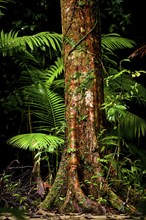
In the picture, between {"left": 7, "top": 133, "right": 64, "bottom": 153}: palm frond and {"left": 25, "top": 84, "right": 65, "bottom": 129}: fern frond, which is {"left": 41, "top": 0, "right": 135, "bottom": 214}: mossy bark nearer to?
{"left": 7, "top": 133, "right": 64, "bottom": 153}: palm frond

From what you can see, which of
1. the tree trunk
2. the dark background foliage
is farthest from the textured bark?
the dark background foliage

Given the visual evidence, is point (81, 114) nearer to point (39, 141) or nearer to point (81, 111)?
point (81, 111)

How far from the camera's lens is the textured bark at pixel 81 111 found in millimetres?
2459

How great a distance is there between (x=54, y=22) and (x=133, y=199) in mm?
3700

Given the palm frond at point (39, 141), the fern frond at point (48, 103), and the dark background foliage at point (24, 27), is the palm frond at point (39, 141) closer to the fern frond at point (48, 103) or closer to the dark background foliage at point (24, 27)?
the fern frond at point (48, 103)

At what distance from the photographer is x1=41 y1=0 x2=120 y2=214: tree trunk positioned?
8.06 feet

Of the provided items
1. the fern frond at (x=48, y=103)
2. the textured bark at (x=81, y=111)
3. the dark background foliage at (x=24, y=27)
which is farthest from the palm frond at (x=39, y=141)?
the dark background foliage at (x=24, y=27)

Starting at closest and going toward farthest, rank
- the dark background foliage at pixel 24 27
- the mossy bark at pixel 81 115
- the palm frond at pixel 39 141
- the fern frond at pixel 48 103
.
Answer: the mossy bark at pixel 81 115 < the palm frond at pixel 39 141 < the fern frond at pixel 48 103 < the dark background foliage at pixel 24 27

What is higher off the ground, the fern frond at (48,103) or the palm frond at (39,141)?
the fern frond at (48,103)

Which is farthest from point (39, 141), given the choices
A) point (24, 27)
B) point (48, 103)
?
point (24, 27)

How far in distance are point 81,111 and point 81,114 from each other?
21 mm

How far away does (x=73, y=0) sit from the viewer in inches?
113

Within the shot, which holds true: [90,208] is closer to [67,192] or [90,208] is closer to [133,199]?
[67,192]

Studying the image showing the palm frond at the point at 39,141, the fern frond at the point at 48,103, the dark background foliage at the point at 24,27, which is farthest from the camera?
the dark background foliage at the point at 24,27
